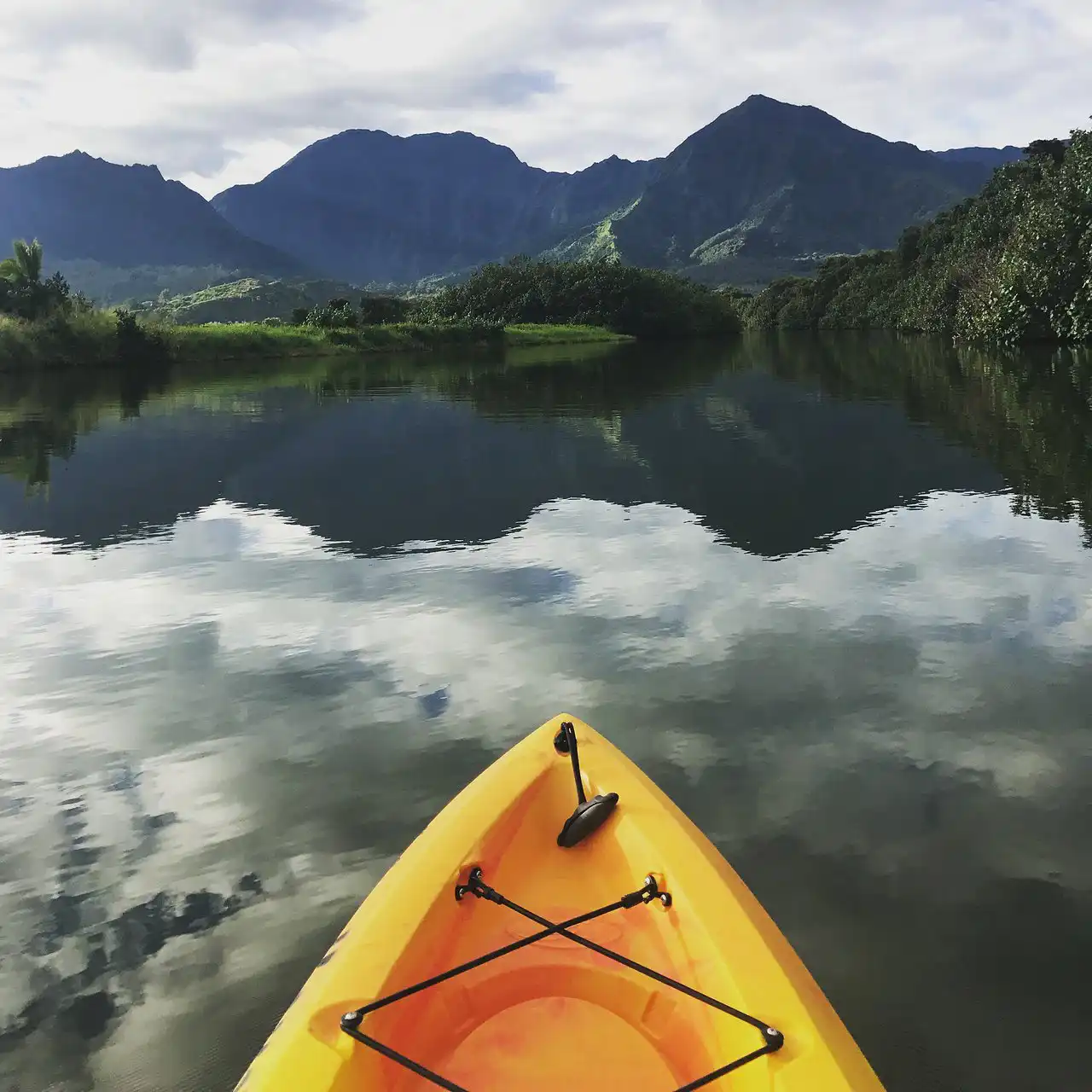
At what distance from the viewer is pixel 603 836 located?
14.8 ft

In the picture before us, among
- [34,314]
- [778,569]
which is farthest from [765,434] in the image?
[34,314]

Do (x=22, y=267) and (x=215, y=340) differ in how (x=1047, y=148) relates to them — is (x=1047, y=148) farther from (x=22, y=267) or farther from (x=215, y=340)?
(x=22, y=267)

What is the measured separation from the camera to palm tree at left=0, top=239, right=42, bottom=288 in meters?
61.1

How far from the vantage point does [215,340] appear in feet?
221

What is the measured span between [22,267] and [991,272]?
69.2 metres

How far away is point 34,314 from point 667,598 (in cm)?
6404

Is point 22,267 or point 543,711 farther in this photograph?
point 22,267

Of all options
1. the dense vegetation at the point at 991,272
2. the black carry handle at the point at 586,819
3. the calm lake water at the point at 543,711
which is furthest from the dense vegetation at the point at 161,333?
the black carry handle at the point at 586,819

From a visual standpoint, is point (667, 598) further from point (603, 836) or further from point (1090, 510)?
point (1090, 510)

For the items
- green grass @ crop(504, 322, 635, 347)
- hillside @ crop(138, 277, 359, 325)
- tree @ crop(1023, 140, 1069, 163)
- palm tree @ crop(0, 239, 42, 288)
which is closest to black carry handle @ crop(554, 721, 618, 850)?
palm tree @ crop(0, 239, 42, 288)

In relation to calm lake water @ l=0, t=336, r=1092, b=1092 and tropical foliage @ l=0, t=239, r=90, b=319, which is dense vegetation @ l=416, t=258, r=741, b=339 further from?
calm lake water @ l=0, t=336, r=1092, b=1092

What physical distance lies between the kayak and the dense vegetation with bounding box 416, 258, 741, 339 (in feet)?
328

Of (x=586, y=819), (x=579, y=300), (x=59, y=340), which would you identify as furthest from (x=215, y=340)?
(x=586, y=819)

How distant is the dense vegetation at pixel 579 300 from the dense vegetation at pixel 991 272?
81.3ft
